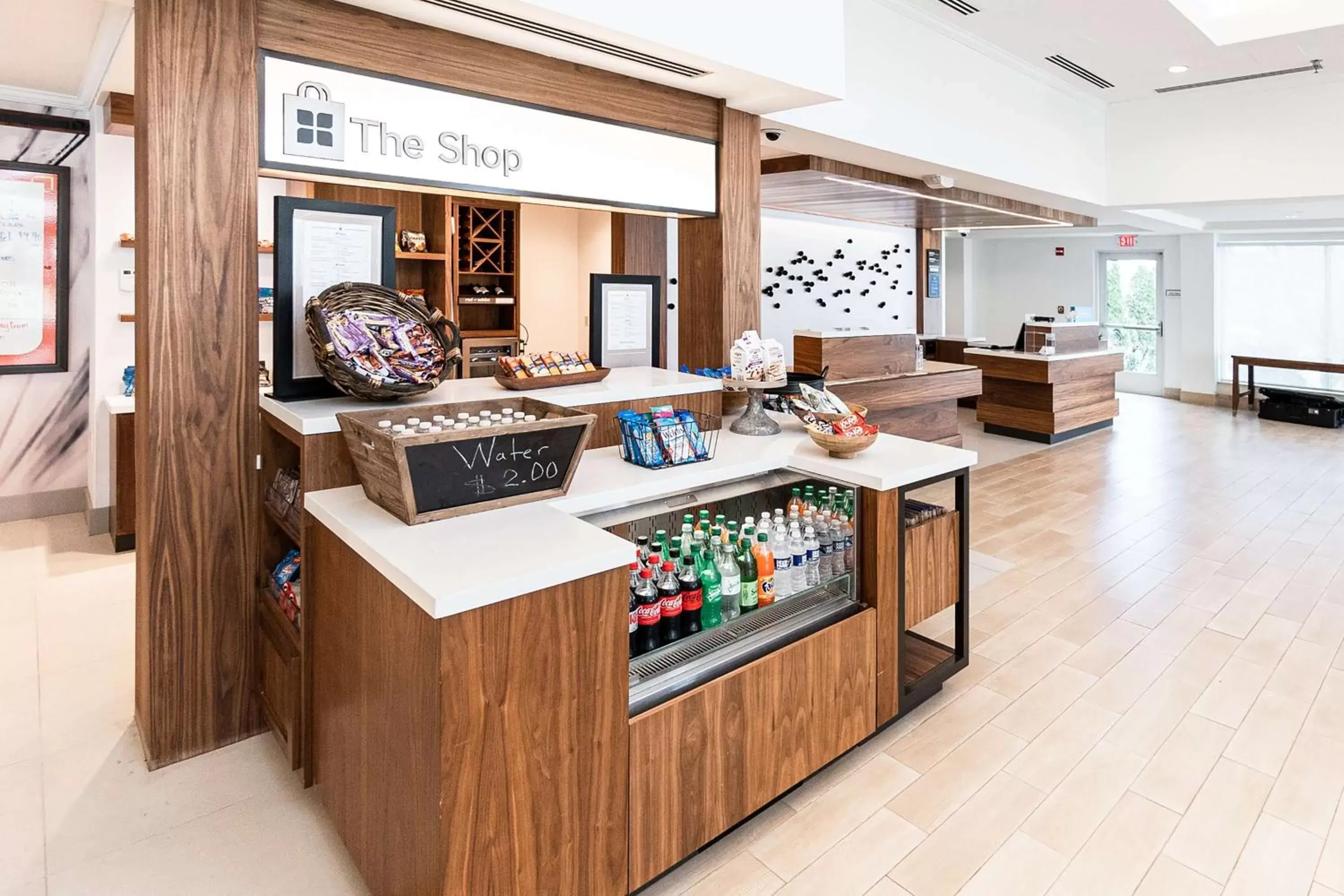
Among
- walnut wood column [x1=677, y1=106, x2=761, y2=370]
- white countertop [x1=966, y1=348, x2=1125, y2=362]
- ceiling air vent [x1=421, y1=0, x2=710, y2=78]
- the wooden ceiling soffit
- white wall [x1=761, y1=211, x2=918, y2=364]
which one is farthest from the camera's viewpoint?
white wall [x1=761, y1=211, x2=918, y2=364]

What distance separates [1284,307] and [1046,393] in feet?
19.4

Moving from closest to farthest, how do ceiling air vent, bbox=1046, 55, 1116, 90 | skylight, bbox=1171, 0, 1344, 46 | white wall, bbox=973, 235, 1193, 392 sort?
1. skylight, bbox=1171, 0, 1344, 46
2. ceiling air vent, bbox=1046, 55, 1116, 90
3. white wall, bbox=973, 235, 1193, 392

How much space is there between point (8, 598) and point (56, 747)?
5.66ft

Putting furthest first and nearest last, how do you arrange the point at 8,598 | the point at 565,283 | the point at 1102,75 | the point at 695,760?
the point at 565,283 < the point at 1102,75 < the point at 8,598 < the point at 695,760

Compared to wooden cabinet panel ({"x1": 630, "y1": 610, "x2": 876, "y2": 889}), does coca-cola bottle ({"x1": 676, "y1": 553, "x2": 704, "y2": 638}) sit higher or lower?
higher

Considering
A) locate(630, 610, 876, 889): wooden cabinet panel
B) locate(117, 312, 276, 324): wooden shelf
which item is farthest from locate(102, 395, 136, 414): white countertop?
locate(630, 610, 876, 889): wooden cabinet panel

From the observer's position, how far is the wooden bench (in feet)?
30.9

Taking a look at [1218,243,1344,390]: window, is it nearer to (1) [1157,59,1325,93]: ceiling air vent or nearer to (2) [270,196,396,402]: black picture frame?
(1) [1157,59,1325,93]: ceiling air vent

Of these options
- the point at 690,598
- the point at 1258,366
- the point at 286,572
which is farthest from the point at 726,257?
the point at 1258,366

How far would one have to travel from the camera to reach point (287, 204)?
7.72ft

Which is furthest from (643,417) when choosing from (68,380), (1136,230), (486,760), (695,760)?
(1136,230)

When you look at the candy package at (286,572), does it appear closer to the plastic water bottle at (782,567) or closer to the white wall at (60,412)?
the plastic water bottle at (782,567)

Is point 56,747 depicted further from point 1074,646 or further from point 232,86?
point 1074,646

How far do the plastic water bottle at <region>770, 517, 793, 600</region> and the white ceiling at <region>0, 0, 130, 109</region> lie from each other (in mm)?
2566
